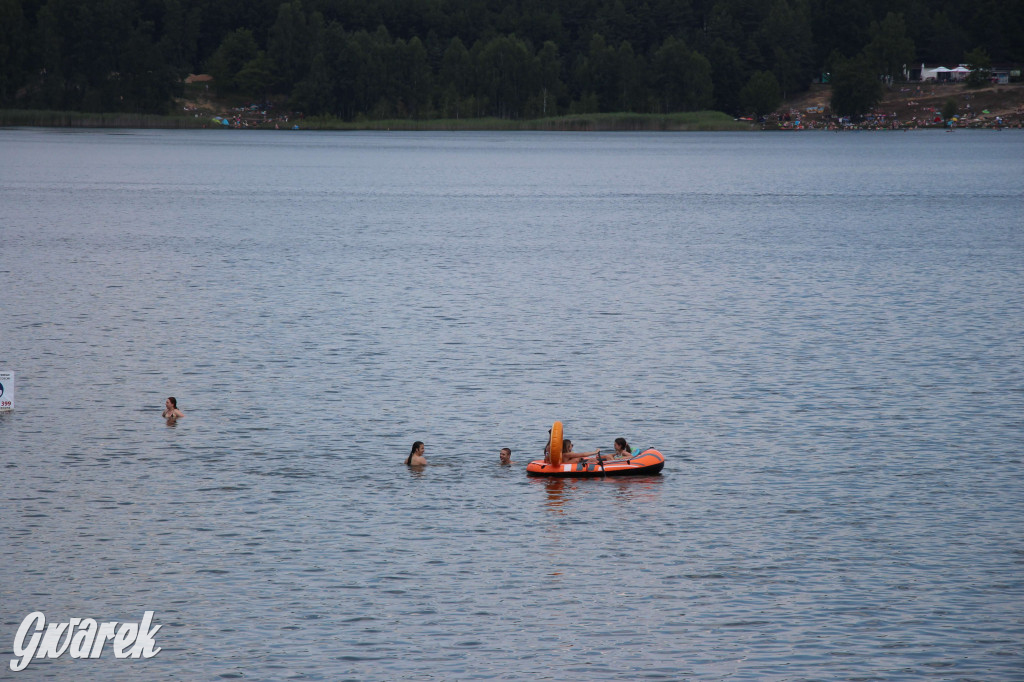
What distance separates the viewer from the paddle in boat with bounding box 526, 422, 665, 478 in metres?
34.9

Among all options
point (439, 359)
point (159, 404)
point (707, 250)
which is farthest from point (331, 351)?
point (707, 250)

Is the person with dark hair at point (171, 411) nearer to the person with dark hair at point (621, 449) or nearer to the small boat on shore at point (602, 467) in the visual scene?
the small boat on shore at point (602, 467)

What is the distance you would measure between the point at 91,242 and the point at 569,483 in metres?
69.5

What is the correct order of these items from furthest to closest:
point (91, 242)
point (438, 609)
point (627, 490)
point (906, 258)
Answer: point (91, 242) < point (906, 258) < point (627, 490) < point (438, 609)

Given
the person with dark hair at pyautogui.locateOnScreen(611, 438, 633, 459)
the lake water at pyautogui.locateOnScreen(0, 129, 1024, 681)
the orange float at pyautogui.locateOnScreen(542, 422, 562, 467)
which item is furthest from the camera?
the person with dark hair at pyautogui.locateOnScreen(611, 438, 633, 459)

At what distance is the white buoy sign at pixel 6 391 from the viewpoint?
135ft

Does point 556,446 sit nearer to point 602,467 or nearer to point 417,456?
point 602,467

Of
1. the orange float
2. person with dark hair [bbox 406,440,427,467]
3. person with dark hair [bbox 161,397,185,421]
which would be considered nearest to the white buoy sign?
person with dark hair [bbox 161,397,185,421]

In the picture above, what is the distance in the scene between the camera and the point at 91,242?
95062 mm

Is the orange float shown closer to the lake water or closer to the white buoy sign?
the lake water

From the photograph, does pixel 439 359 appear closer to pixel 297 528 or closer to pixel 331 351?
pixel 331 351

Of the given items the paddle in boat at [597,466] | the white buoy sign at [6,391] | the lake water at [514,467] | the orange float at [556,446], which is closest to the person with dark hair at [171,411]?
the lake water at [514,467]

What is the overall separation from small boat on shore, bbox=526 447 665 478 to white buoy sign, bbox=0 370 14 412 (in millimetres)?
17616

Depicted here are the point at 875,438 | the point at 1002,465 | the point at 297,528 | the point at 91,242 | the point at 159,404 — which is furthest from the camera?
the point at 91,242
